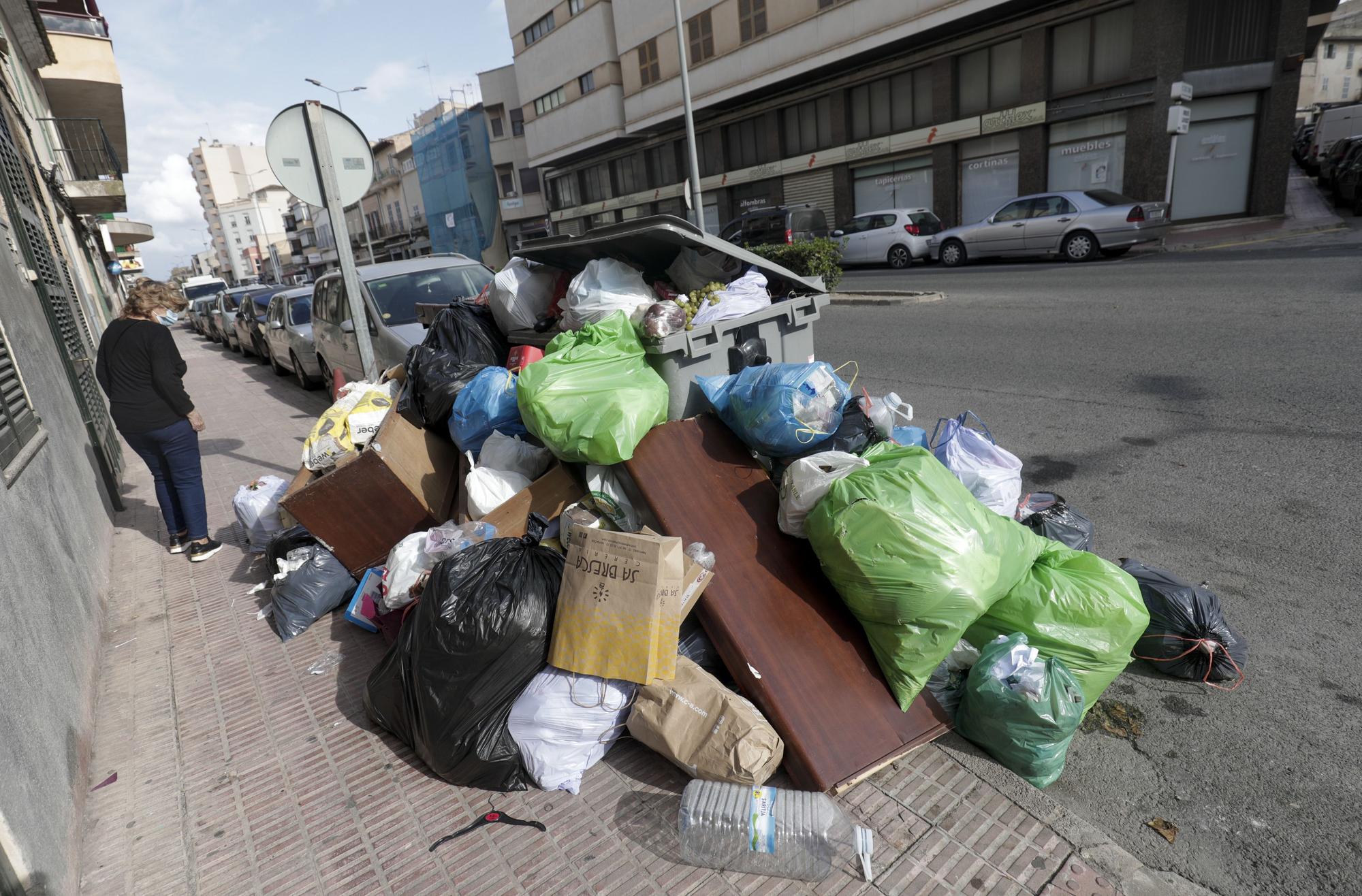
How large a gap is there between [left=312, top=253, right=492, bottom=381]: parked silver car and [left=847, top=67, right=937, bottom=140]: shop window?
17715 millimetres

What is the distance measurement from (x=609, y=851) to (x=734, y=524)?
4.06 ft

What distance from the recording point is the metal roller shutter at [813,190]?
25355mm

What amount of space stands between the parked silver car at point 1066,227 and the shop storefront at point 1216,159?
15.0ft

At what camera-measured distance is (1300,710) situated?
2.62m

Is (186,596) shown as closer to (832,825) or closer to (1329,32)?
(832,825)

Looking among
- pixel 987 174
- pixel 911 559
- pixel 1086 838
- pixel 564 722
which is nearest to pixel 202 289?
pixel 987 174

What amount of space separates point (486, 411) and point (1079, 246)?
13.8 m

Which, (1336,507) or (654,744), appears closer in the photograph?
(654,744)

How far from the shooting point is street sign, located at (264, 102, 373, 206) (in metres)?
4.39

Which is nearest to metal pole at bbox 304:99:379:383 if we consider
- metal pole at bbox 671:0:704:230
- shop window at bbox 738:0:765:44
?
metal pole at bbox 671:0:704:230

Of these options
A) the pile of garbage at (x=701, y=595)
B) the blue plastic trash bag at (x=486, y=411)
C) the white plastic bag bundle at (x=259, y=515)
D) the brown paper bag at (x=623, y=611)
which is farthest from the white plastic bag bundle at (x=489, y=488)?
the white plastic bag bundle at (x=259, y=515)

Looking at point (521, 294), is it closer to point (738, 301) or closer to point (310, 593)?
point (738, 301)

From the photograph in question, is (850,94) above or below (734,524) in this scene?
above

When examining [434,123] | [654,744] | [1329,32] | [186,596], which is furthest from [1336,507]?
[1329,32]
